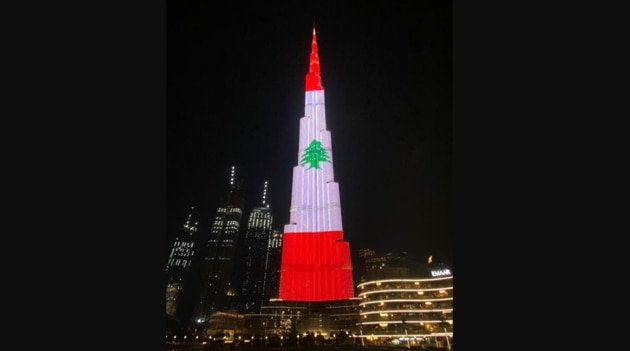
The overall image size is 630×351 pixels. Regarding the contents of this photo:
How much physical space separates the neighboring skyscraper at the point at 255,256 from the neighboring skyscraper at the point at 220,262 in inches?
70.6

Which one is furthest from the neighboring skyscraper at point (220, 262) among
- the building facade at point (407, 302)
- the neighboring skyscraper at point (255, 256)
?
the building facade at point (407, 302)

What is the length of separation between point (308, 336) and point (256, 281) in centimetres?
2533

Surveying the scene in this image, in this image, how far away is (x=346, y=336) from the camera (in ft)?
53.5

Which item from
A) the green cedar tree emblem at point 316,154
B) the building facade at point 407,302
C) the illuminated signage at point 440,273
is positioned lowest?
the building facade at point 407,302

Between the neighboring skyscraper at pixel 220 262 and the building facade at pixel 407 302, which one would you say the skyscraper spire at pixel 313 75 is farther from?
the neighboring skyscraper at pixel 220 262

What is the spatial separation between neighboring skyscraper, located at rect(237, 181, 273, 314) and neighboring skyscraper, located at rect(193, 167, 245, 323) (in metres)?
1.79

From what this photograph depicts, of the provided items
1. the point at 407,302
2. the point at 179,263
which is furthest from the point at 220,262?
the point at 407,302

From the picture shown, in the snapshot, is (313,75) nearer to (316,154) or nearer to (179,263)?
(316,154)

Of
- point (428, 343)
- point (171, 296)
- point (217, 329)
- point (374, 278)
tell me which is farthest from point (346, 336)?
point (171, 296)

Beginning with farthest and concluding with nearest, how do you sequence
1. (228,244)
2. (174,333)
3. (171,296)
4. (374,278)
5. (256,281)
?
(256,281) → (228,244) → (171,296) → (374,278) → (174,333)

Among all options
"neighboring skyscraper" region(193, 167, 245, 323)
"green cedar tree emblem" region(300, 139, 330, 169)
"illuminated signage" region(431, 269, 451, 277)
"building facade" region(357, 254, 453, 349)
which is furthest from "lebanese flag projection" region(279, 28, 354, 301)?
"neighboring skyscraper" region(193, 167, 245, 323)

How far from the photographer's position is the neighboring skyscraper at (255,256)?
39.2 metres

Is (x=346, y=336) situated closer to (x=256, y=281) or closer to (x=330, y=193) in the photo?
(x=330, y=193)

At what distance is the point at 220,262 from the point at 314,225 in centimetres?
2189
